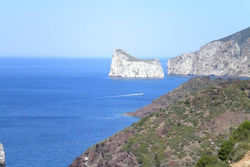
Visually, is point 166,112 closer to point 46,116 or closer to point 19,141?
point 19,141

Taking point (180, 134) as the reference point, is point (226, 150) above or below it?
above

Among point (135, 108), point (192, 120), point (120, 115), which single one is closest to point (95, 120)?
point (120, 115)

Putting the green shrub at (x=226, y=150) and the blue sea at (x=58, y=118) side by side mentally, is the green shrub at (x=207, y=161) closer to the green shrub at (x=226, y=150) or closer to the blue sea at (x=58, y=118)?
the green shrub at (x=226, y=150)

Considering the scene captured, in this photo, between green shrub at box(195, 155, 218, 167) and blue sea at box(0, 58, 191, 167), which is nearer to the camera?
green shrub at box(195, 155, 218, 167)

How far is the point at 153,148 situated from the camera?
183 ft

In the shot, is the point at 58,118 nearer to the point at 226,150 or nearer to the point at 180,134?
the point at 180,134

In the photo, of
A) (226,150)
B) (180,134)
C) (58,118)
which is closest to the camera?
(226,150)

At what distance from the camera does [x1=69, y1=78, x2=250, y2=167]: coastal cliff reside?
53562 millimetres

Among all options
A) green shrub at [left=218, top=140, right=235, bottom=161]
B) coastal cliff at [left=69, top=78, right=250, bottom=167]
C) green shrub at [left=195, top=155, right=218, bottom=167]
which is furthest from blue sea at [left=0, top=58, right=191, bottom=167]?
green shrub at [left=195, top=155, right=218, bottom=167]

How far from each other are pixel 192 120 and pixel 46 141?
30157 mm

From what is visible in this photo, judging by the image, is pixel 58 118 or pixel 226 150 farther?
pixel 58 118

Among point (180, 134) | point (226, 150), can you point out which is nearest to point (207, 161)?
point (226, 150)

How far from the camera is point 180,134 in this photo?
58094mm

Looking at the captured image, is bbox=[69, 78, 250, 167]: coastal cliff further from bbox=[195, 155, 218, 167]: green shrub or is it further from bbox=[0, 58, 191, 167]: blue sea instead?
bbox=[195, 155, 218, 167]: green shrub
